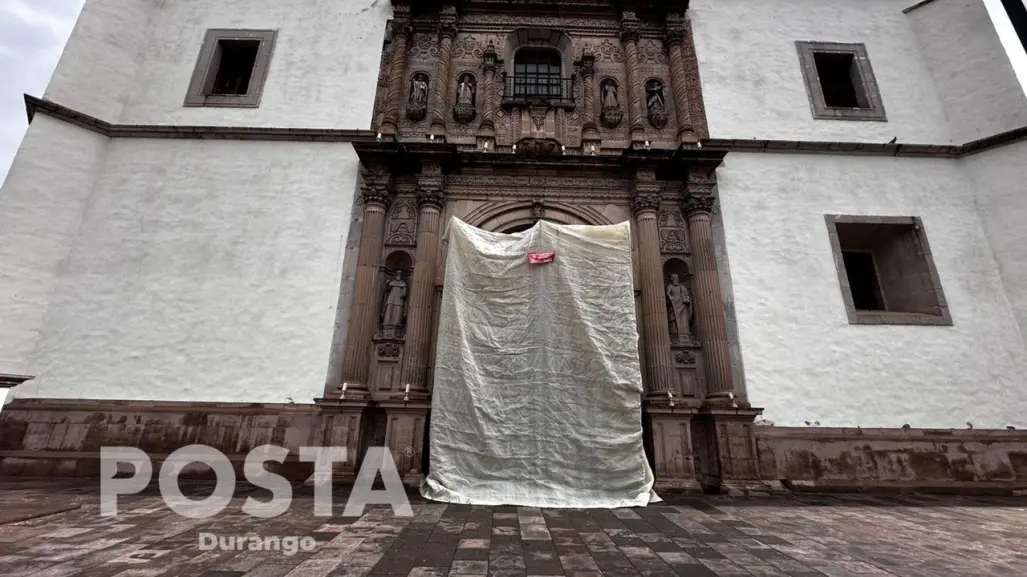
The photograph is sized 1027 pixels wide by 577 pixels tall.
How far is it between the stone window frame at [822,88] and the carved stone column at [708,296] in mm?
3820

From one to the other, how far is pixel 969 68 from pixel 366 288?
44.8ft

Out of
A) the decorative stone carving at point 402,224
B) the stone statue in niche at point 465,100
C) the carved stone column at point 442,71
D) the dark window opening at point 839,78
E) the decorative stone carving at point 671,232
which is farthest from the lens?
the dark window opening at point 839,78

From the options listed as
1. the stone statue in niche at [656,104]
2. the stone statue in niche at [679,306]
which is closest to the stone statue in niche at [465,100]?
the stone statue in niche at [656,104]

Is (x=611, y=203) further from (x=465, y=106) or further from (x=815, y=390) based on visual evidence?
(x=815, y=390)

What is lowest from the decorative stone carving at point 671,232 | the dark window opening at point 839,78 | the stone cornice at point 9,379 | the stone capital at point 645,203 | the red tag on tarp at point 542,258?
the stone cornice at point 9,379

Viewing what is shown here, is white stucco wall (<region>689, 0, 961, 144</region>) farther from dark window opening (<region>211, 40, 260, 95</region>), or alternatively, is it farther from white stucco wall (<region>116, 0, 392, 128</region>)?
dark window opening (<region>211, 40, 260, 95</region>)

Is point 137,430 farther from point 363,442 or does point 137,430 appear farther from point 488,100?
point 488,100

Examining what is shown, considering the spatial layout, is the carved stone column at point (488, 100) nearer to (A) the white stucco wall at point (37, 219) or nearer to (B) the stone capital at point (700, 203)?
(B) the stone capital at point (700, 203)

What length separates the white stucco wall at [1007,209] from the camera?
8.24m

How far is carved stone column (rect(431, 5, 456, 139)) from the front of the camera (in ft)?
30.4

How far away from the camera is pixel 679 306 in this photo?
8.19 m

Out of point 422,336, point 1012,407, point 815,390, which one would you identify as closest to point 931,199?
point 1012,407

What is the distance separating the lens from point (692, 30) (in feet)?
35.1

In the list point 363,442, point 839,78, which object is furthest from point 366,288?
point 839,78
